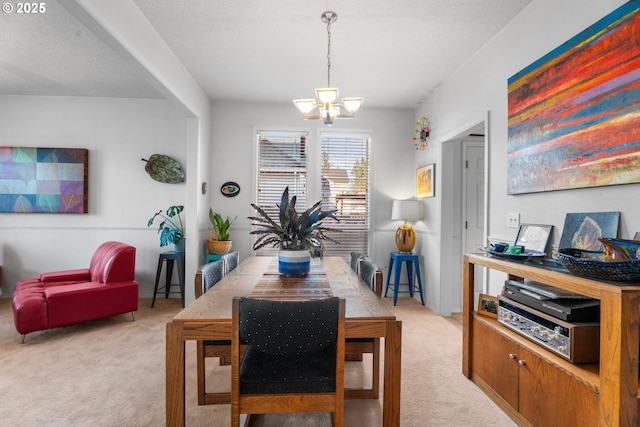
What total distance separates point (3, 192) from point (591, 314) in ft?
19.9

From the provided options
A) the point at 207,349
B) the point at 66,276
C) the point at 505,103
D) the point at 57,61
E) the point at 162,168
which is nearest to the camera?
the point at 207,349

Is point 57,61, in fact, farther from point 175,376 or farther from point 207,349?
point 175,376

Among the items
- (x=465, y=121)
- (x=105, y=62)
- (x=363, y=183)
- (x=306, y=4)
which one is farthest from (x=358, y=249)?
(x=105, y=62)

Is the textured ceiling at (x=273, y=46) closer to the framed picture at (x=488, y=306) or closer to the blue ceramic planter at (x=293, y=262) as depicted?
the blue ceramic planter at (x=293, y=262)

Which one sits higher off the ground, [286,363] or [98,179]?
[98,179]

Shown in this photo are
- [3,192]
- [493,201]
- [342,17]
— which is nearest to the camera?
[342,17]

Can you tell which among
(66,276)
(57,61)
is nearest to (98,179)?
(66,276)

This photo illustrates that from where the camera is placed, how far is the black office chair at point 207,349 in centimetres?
182

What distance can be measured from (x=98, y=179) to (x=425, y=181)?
4289mm

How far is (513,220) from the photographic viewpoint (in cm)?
259

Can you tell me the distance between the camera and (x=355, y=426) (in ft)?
5.96

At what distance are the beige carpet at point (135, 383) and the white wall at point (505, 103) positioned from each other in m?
0.88

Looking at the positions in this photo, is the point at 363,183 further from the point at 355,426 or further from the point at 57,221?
the point at 57,221

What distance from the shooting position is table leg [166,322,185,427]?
4.58 ft
